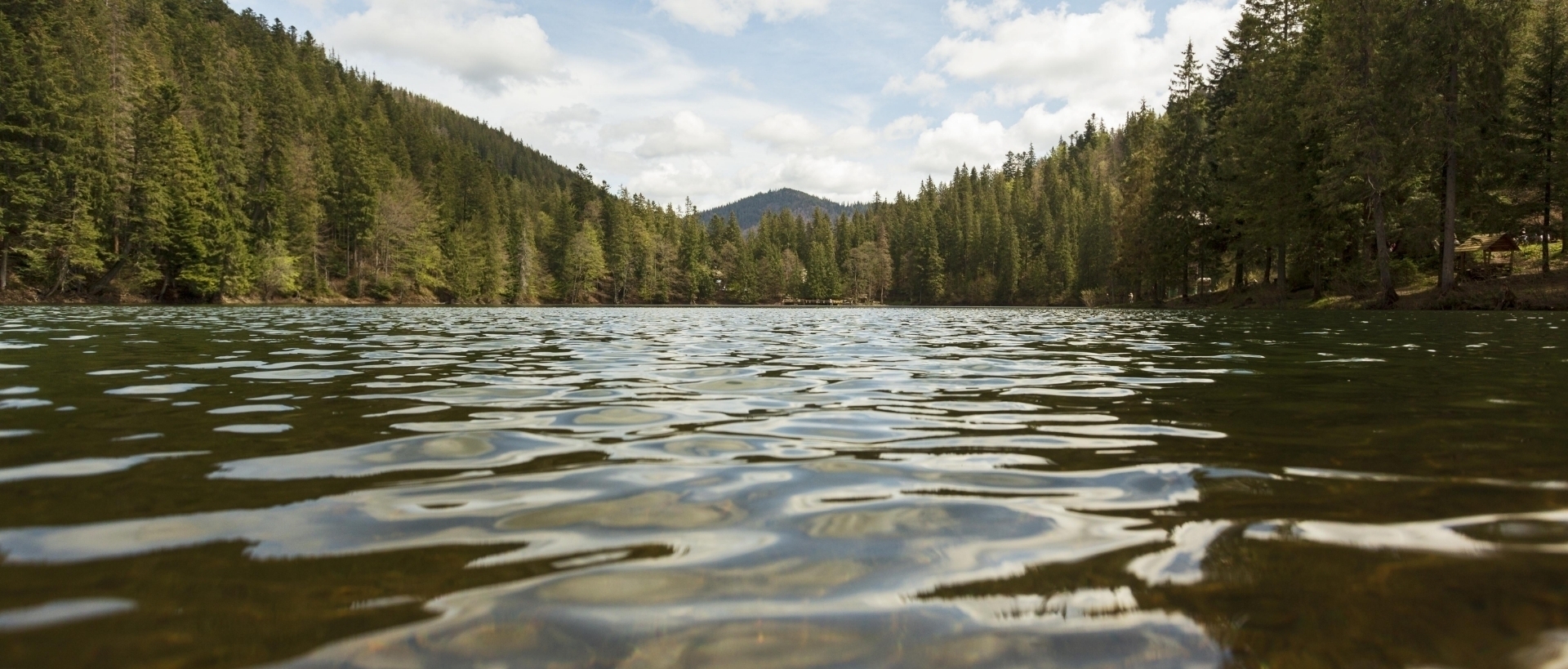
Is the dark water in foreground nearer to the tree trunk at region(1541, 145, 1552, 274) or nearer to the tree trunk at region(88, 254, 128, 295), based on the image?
the tree trunk at region(1541, 145, 1552, 274)

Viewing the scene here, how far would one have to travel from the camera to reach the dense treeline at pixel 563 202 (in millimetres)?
31125

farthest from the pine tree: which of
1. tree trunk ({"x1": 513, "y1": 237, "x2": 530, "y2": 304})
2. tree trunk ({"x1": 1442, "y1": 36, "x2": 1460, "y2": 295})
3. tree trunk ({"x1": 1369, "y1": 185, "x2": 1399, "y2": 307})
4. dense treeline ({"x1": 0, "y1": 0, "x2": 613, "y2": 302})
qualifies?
tree trunk ({"x1": 513, "y1": 237, "x2": 530, "y2": 304})

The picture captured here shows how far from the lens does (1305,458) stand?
4133 mm

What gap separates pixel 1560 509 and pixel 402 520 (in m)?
4.47

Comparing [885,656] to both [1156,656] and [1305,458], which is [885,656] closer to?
[1156,656]

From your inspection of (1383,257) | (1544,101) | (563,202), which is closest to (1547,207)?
(1544,101)

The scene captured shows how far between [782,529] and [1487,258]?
46341 mm

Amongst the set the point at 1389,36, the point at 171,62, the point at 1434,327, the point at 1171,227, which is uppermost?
the point at 171,62

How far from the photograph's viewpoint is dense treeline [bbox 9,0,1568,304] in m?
31.1

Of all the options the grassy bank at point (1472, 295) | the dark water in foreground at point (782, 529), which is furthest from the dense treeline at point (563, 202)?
the dark water in foreground at point (782, 529)

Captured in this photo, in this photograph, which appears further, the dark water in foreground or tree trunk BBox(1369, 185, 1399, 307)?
tree trunk BBox(1369, 185, 1399, 307)

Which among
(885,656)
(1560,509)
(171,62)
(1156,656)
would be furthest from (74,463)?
(171,62)

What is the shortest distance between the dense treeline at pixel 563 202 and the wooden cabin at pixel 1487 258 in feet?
4.82

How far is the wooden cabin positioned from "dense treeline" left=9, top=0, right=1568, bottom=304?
1.47 meters
